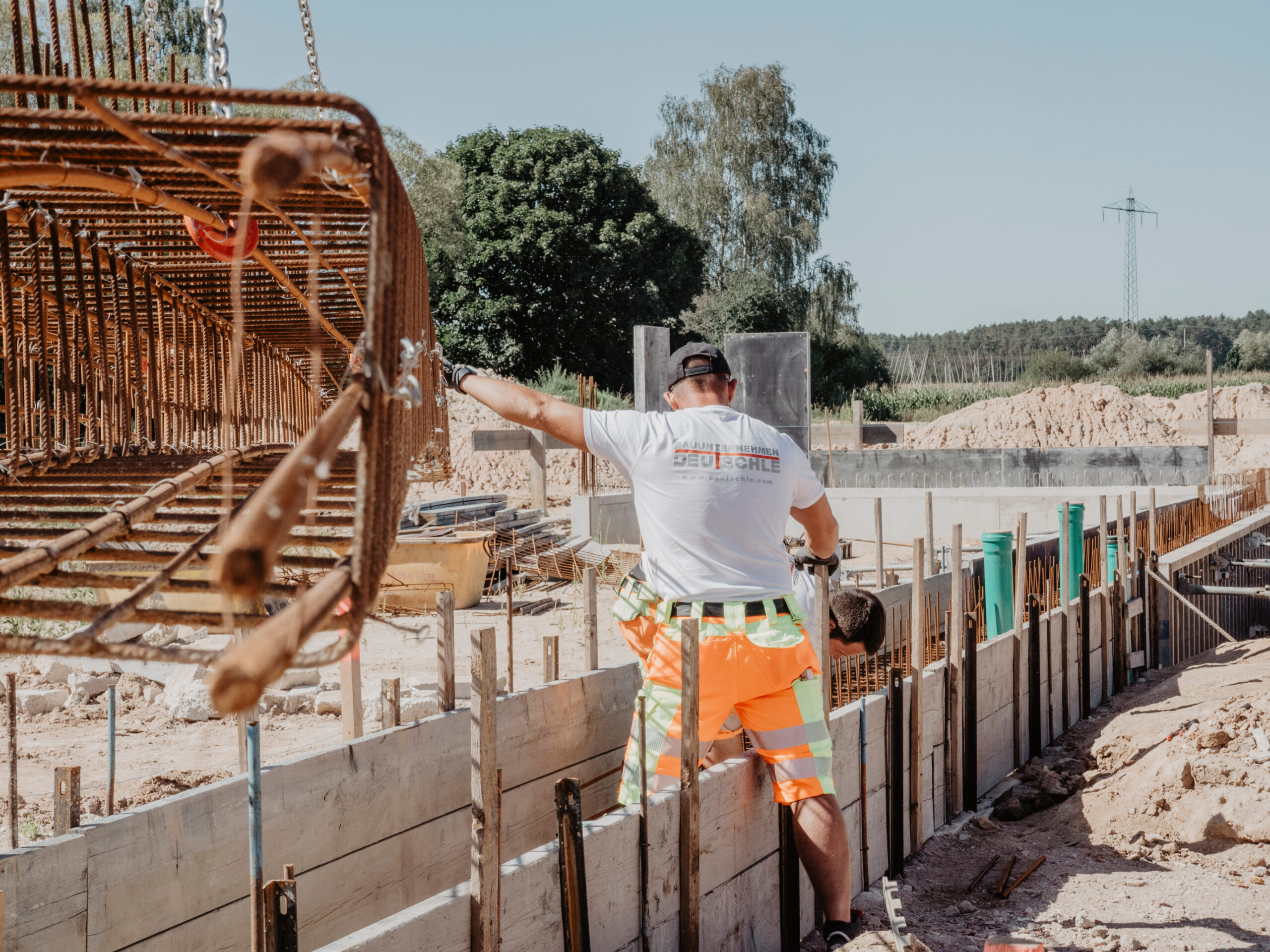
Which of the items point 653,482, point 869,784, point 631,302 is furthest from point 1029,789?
point 631,302

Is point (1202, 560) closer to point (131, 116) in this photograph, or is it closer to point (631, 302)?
point (131, 116)

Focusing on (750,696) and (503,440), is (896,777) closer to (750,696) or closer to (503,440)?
(750,696)

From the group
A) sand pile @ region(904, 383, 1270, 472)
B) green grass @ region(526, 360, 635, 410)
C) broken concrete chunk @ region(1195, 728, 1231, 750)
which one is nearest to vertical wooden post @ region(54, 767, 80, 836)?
broken concrete chunk @ region(1195, 728, 1231, 750)

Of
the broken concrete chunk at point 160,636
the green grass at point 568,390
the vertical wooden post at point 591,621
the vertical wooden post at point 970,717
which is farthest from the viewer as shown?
the green grass at point 568,390

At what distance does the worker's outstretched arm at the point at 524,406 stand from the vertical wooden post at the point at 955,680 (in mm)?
2798

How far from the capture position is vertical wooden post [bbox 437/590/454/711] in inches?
163

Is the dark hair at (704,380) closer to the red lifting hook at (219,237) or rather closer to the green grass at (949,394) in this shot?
the red lifting hook at (219,237)

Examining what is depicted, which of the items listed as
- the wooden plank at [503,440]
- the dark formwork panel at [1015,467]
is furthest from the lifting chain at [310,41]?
the dark formwork panel at [1015,467]

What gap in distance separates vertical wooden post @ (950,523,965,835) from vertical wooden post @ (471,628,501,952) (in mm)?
2843

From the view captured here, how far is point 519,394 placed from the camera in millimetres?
2844

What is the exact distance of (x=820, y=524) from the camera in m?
3.77

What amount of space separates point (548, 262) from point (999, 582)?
2130cm

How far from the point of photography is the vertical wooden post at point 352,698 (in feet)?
13.9

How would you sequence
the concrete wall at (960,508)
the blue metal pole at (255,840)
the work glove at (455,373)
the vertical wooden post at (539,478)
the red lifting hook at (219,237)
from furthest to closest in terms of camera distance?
the vertical wooden post at (539,478) → the concrete wall at (960,508) → the work glove at (455,373) → the blue metal pole at (255,840) → the red lifting hook at (219,237)
